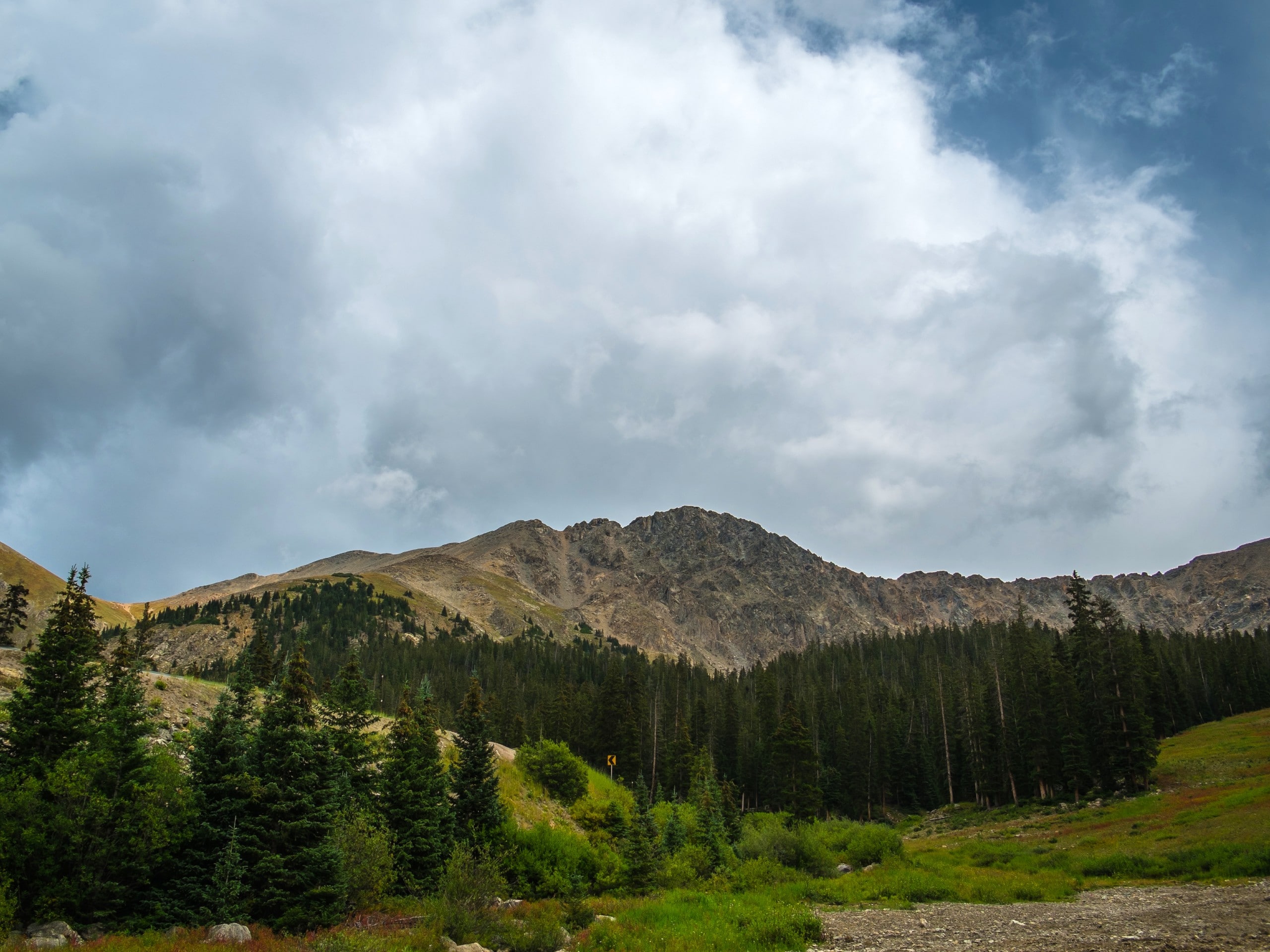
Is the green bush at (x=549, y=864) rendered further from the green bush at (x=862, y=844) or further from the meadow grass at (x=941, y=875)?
the green bush at (x=862, y=844)

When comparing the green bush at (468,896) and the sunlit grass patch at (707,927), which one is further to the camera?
the green bush at (468,896)

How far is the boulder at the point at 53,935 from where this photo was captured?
20.3 metres

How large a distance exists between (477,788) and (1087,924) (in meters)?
33.0

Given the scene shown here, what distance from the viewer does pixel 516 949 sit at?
2420 cm

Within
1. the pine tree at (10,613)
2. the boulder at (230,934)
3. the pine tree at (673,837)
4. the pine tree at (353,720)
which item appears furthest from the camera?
the pine tree at (10,613)

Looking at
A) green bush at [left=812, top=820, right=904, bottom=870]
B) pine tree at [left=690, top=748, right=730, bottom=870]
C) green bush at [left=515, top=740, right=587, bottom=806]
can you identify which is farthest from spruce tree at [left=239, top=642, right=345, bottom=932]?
green bush at [left=812, top=820, right=904, bottom=870]

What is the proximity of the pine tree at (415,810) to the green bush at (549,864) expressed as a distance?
218 inches

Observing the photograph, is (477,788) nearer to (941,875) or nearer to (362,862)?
(362,862)

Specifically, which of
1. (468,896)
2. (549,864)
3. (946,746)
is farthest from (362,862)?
(946,746)

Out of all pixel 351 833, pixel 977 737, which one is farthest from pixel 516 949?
pixel 977 737

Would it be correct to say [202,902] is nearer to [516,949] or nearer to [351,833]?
[351,833]

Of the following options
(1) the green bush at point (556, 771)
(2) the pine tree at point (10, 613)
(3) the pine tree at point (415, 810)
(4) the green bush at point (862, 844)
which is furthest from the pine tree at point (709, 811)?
(2) the pine tree at point (10, 613)

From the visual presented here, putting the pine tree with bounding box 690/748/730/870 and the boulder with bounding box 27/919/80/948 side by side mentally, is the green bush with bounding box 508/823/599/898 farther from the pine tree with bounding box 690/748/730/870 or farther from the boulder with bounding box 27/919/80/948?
the boulder with bounding box 27/919/80/948

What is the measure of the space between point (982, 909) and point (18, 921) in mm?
37365
